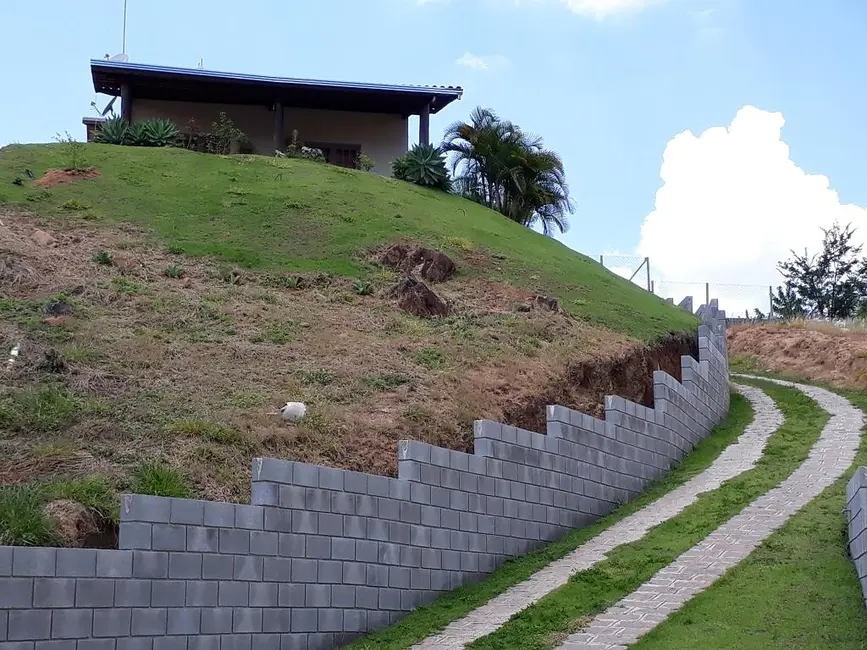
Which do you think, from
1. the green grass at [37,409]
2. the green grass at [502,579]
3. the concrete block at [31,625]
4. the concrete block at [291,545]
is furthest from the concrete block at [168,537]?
the green grass at [37,409]

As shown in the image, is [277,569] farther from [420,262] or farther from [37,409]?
[420,262]

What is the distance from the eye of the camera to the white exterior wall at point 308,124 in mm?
32031

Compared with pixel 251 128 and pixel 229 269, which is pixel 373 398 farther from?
pixel 251 128

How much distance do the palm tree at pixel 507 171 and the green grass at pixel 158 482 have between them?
2104cm

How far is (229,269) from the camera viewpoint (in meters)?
19.7

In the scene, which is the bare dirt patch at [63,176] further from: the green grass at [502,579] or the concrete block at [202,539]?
the concrete block at [202,539]

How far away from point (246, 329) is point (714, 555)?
323 inches

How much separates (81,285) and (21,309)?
1.70 meters

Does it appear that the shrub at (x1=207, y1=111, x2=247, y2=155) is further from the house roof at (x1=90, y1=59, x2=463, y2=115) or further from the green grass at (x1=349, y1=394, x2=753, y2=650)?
the green grass at (x1=349, y1=394, x2=753, y2=650)

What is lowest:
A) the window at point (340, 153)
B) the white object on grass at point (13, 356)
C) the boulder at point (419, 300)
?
the white object on grass at point (13, 356)

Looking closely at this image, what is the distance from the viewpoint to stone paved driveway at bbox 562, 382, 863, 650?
9.59 m

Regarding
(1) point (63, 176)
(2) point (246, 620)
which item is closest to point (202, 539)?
(2) point (246, 620)

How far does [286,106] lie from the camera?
3225cm

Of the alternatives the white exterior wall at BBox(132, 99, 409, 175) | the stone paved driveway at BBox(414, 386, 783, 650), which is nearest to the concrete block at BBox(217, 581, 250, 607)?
the stone paved driveway at BBox(414, 386, 783, 650)
